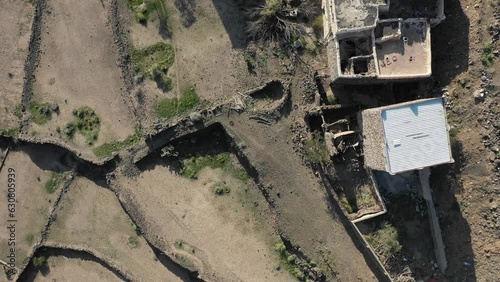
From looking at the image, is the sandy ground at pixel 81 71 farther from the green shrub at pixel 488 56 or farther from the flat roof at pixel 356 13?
the green shrub at pixel 488 56

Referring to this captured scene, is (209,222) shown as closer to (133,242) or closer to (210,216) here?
(210,216)

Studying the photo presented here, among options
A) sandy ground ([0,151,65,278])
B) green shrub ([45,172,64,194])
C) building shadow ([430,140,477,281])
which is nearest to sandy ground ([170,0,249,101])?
→ green shrub ([45,172,64,194])

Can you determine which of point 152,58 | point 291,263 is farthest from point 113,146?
point 291,263

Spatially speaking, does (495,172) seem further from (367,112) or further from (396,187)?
(367,112)

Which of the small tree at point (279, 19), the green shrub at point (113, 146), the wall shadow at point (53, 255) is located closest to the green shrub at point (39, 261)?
the wall shadow at point (53, 255)

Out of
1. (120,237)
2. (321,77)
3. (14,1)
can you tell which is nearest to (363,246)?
(321,77)

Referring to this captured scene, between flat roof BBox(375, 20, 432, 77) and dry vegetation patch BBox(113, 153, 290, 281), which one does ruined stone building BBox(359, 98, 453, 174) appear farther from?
dry vegetation patch BBox(113, 153, 290, 281)
